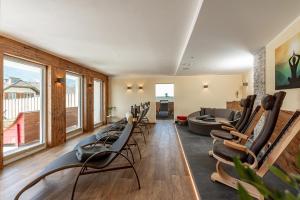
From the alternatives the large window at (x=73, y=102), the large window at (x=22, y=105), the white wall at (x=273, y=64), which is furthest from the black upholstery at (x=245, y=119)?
the large window at (x=73, y=102)

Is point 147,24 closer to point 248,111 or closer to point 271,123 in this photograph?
point 271,123

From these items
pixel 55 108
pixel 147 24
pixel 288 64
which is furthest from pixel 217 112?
pixel 55 108

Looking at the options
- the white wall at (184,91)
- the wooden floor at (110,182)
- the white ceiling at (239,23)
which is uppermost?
the white ceiling at (239,23)

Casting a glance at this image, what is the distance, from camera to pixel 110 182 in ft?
9.60

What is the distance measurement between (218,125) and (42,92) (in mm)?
5212

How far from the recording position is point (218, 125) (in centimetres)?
600

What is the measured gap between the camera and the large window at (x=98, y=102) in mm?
8766

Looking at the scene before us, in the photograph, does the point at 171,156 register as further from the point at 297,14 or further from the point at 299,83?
the point at 297,14

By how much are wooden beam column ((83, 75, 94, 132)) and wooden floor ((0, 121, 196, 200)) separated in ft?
10.3

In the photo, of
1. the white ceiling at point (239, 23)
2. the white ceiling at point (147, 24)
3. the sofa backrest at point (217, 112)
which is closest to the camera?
the white ceiling at point (239, 23)

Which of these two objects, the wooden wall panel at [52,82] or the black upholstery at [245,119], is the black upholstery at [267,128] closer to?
the black upholstery at [245,119]

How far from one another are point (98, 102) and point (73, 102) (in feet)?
7.63

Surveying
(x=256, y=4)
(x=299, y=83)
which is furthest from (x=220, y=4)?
(x=299, y=83)

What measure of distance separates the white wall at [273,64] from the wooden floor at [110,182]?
81.0 inches
